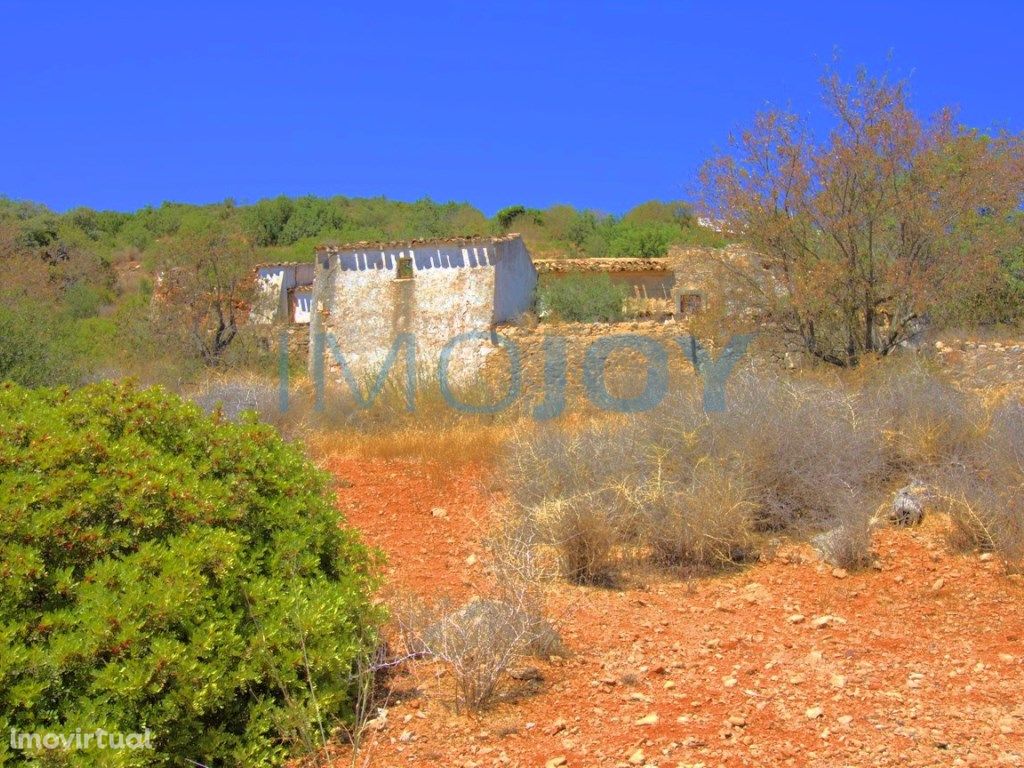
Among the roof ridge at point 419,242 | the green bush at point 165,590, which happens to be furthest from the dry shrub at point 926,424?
the roof ridge at point 419,242

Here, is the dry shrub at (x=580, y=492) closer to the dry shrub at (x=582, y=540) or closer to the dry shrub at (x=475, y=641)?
the dry shrub at (x=582, y=540)

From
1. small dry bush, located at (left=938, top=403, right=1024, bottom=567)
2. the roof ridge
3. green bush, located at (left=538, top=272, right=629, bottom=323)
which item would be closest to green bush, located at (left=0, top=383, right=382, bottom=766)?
small dry bush, located at (left=938, top=403, right=1024, bottom=567)

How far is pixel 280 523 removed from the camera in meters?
4.01

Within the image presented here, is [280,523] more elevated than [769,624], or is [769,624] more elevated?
[280,523]

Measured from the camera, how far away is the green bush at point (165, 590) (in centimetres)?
308

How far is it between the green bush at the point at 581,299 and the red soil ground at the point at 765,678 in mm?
14266

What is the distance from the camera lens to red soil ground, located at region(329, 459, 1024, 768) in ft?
11.2

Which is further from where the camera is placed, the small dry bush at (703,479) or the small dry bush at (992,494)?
the small dry bush at (703,479)

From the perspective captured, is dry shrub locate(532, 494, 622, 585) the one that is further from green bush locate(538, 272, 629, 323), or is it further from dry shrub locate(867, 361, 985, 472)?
green bush locate(538, 272, 629, 323)

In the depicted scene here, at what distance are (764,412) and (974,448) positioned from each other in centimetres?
154

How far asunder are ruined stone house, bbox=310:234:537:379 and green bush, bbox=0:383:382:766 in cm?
1315

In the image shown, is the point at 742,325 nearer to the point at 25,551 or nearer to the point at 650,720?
the point at 650,720

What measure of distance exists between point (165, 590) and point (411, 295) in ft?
49.5

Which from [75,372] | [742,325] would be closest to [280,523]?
[742,325]
